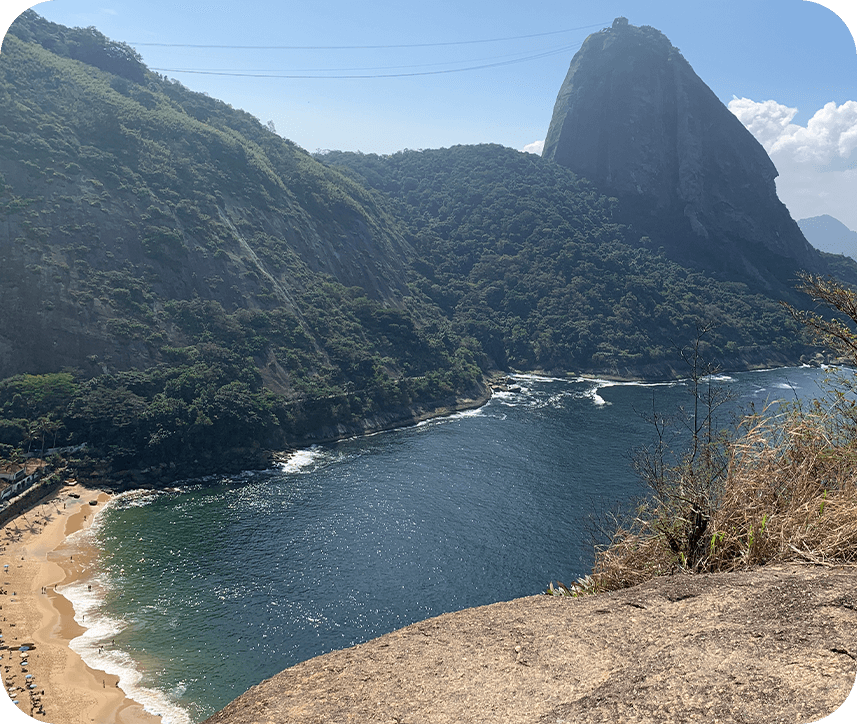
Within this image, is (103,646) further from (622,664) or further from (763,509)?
(763,509)

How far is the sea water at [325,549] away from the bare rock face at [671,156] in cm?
10877

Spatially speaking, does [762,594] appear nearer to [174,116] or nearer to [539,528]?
[539,528]

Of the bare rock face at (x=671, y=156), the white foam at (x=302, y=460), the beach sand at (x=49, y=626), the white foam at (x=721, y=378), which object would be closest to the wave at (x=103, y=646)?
the beach sand at (x=49, y=626)

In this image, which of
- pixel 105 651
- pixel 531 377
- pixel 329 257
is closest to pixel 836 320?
pixel 105 651

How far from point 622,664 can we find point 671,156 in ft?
632

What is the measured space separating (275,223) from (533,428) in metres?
56.9

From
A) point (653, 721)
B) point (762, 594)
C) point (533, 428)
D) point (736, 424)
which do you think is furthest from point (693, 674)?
point (533, 428)

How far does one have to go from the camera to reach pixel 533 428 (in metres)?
69.9

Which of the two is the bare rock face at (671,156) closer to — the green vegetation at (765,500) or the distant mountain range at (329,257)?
the distant mountain range at (329,257)

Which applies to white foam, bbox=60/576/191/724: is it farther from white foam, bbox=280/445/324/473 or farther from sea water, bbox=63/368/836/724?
white foam, bbox=280/445/324/473

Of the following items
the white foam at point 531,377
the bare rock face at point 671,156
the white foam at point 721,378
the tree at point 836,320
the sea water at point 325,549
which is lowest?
the sea water at point 325,549

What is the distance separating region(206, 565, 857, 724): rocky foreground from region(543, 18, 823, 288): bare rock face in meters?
158

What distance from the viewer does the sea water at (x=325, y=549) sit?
96.6ft

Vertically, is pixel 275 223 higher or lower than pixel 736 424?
higher
